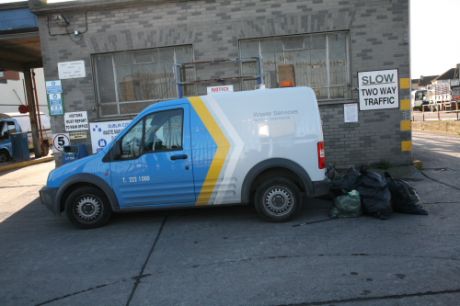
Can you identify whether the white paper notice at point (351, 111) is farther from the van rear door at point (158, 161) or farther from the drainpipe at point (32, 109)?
the drainpipe at point (32, 109)

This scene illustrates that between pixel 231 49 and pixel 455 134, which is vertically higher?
pixel 231 49

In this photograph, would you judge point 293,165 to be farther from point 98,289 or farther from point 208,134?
point 98,289

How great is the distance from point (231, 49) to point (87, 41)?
3553 millimetres

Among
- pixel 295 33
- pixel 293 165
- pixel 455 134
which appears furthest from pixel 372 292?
pixel 455 134

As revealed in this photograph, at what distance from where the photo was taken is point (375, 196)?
589 centimetres

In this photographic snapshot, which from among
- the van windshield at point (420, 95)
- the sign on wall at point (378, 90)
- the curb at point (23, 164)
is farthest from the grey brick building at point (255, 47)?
the van windshield at point (420, 95)

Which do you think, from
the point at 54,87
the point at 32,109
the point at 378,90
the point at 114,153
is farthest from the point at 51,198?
the point at 32,109

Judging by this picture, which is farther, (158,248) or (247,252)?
(158,248)

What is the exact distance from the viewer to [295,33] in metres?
9.24

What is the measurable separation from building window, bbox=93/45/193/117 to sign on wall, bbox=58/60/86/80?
0.31 m

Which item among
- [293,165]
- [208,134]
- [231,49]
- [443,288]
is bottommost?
[443,288]

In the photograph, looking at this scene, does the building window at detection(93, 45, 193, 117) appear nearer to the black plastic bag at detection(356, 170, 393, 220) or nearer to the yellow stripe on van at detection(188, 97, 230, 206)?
the yellow stripe on van at detection(188, 97, 230, 206)

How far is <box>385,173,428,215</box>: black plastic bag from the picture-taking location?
5.94 metres

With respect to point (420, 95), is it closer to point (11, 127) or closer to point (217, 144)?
point (11, 127)
